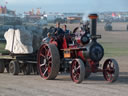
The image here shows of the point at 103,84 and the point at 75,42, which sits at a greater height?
the point at 75,42

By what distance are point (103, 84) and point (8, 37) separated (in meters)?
4.71

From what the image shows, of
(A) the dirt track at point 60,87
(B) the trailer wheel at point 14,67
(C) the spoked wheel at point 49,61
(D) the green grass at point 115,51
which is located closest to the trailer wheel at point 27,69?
(B) the trailer wheel at point 14,67

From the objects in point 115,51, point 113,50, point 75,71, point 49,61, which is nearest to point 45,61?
point 49,61

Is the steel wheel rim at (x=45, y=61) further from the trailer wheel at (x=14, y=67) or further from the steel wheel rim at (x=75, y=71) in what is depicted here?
the trailer wheel at (x=14, y=67)

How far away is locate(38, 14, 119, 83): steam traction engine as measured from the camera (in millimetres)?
11102

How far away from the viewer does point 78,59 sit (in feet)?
36.1

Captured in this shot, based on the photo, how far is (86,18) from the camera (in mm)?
11633

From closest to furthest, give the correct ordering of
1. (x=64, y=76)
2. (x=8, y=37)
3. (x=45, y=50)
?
(x=45, y=50)
(x=64, y=76)
(x=8, y=37)

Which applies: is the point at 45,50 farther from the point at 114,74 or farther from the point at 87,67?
the point at 114,74

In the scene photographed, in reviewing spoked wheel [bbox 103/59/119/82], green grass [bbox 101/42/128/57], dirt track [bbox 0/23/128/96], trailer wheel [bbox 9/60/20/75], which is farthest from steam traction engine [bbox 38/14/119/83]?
green grass [bbox 101/42/128/57]

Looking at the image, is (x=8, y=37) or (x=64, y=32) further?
(x=8, y=37)

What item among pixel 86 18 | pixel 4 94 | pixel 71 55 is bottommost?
pixel 4 94

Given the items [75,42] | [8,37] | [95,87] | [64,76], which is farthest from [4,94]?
[8,37]

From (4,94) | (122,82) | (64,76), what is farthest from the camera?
(64,76)
